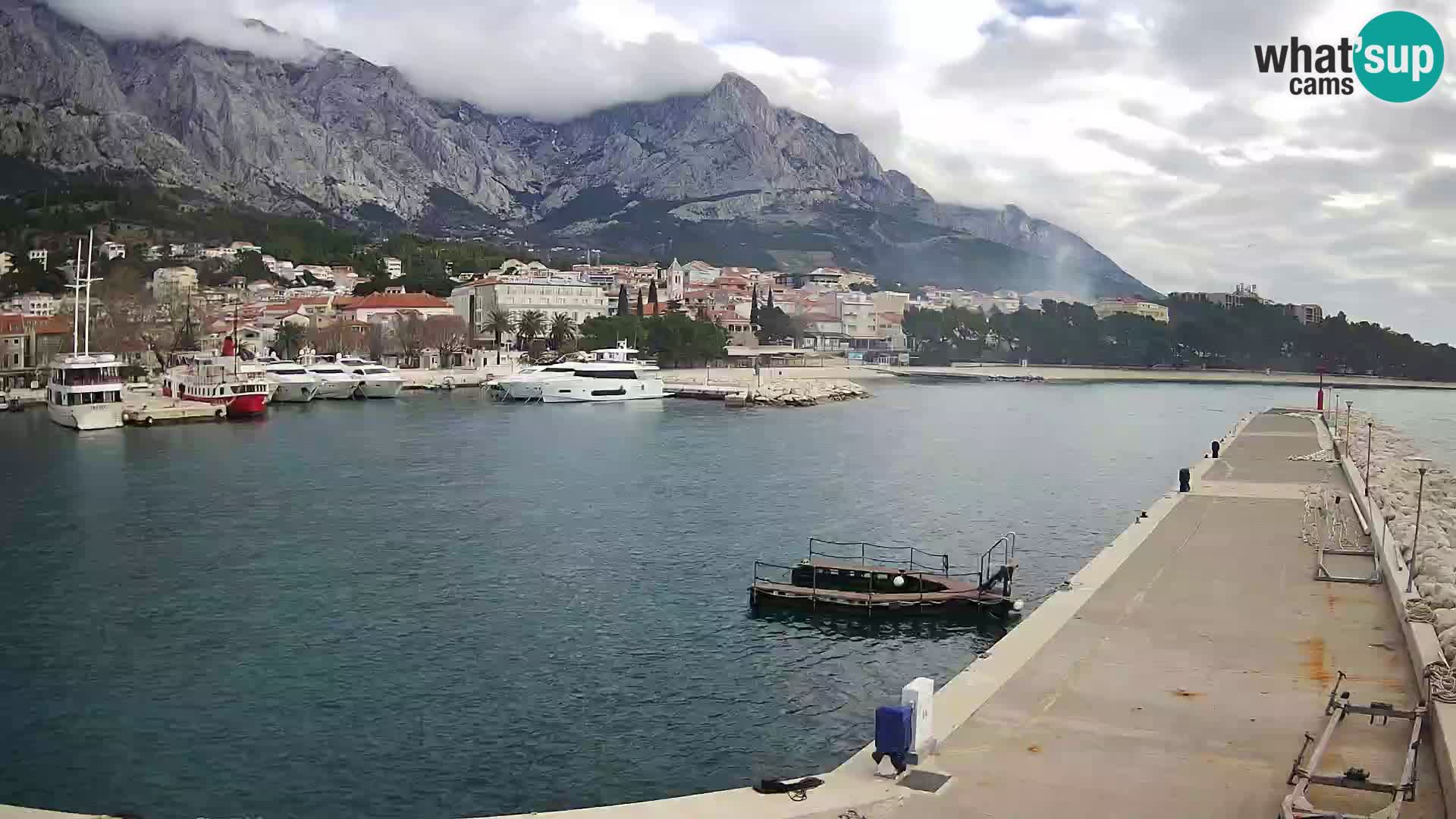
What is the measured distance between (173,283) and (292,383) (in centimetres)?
4839

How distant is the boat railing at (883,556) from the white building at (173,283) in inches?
3173

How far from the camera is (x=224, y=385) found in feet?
177

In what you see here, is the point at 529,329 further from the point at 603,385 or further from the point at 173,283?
the point at 173,283

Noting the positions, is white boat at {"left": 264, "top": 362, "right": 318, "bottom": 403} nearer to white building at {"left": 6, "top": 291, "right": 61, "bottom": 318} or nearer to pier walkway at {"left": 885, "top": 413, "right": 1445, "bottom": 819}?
white building at {"left": 6, "top": 291, "right": 61, "bottom": 318}

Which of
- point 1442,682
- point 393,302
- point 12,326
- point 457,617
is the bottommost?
point 457,617

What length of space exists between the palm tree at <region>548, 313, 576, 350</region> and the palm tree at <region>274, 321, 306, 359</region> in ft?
66.0

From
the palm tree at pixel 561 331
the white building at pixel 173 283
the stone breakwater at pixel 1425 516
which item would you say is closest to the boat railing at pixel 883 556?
the stone breakwater at pixel 1425 516

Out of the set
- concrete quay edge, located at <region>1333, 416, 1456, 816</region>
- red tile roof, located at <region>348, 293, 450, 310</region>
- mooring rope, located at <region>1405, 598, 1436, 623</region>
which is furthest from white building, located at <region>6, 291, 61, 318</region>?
mooring rope, located at <region>1405, 598, 1436, 623</region>

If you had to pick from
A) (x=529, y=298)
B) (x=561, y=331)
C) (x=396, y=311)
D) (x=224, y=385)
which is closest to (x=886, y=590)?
(x=224, y=385)

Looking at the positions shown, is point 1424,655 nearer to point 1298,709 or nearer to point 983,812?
point 1298,709

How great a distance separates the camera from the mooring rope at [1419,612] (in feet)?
39.6

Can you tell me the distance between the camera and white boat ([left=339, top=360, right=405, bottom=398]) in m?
66.4

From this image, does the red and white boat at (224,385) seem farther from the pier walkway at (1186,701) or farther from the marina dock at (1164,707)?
the pier walkway at (1186,701)

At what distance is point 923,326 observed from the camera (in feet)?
422
